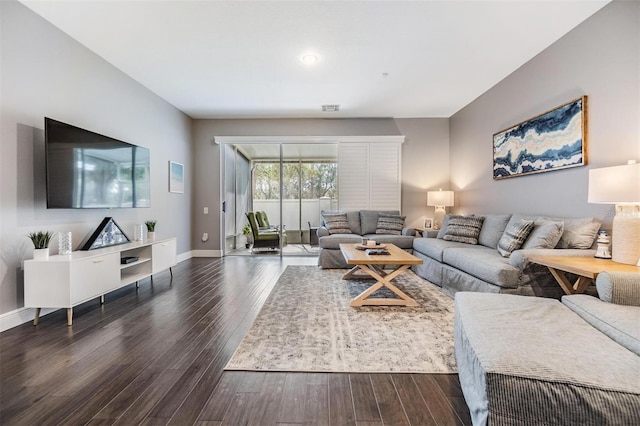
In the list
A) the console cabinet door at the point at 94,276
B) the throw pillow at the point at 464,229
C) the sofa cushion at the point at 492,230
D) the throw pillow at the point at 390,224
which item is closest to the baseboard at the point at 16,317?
the console cabinet door at the point at 94,276

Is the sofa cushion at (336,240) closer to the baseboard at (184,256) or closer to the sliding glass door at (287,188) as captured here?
the sliding glass door at (287,188)

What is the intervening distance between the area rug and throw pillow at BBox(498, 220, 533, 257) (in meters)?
0.78

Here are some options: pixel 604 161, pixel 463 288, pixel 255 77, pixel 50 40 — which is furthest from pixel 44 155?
pixel 604 161

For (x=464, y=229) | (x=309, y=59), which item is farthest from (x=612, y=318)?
(x=309, y=59)

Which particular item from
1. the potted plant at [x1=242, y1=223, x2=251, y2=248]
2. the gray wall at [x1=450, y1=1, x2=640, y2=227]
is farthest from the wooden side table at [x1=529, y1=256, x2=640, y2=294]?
the potted plant at [x1=242, y1=223, x2=251, y2=248]

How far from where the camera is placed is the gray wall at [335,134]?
18.7 feet

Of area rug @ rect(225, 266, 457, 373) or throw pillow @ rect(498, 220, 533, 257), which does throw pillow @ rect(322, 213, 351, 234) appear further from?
throw pillow @ rect(498, 220, 533, 257)

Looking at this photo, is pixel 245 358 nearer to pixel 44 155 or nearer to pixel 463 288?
pixel 463 288

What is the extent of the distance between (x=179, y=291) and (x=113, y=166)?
64.3 inches

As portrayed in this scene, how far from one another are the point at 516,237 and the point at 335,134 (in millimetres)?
3766

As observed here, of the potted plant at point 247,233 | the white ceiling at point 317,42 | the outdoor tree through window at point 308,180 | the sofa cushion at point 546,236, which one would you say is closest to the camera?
the white ceiling at point 317,42

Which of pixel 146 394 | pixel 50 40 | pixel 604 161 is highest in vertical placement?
pixel 50 40

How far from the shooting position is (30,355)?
1.93 m

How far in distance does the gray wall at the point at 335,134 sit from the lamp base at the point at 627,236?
367cm
